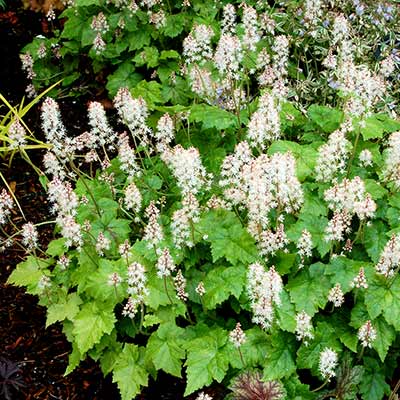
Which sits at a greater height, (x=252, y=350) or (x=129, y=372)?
(x=252, y=350)

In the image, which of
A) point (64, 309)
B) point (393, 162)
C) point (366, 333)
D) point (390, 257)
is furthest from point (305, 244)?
point (64, 309)

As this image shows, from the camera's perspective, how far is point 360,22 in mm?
5898

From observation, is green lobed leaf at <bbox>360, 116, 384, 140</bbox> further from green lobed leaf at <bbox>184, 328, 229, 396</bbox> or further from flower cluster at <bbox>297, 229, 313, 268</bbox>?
green lobed leaf at <bbox>184, 328, 229, 396</bbox>

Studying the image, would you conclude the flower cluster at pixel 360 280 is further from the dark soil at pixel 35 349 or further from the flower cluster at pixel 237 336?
the dark soil at pixel 35 349

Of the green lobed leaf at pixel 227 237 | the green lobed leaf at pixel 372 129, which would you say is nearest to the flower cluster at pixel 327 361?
the green lobed leaf at pixel 227 237

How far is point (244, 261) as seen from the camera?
12.5 feet

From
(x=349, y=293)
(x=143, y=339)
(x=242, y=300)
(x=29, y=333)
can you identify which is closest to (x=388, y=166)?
(x=349, y=293)

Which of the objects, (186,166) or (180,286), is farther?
(180,286)

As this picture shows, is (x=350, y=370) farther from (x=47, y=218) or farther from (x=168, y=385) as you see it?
(x=47, y=218)

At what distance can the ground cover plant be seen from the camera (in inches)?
143

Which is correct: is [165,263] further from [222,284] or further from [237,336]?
[237,336]

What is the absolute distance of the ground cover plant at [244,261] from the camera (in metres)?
3.63

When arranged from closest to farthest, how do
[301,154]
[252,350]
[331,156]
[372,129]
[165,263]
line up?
[165,263], [252,350], [331,156], [301,154], [372,129]

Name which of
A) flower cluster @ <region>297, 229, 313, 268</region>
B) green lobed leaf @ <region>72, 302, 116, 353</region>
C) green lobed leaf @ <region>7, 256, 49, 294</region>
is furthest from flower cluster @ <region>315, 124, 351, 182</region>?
green lobed leaf @ <region>7, 256, 49, 294</region>
